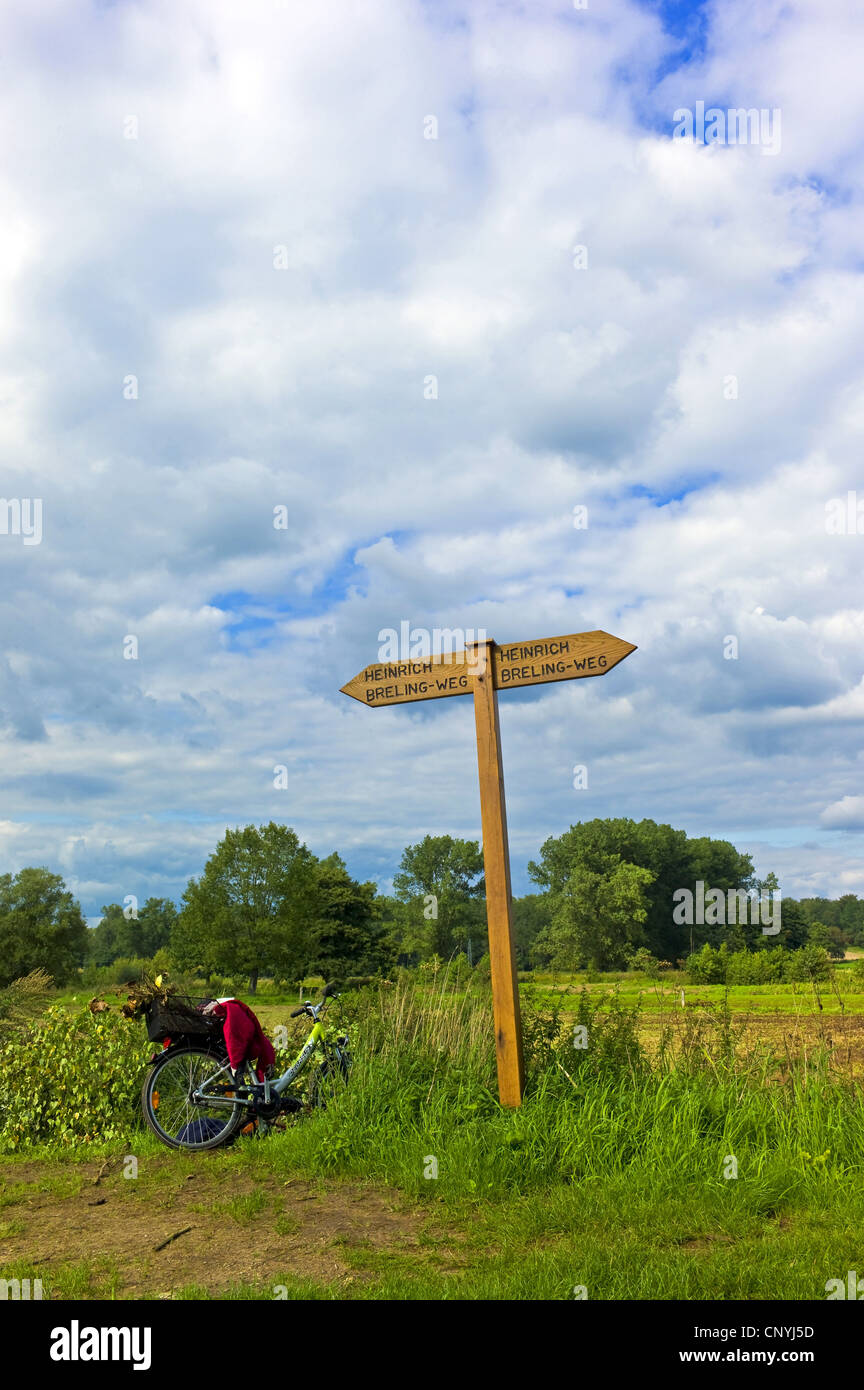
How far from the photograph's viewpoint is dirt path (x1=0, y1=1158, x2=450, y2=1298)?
16.2 ft

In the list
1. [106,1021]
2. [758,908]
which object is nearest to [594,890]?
[758,908]

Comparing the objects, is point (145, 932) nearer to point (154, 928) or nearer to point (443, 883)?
point (154, 928)

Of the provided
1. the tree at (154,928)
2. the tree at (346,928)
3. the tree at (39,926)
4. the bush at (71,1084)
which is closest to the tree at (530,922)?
the tree at (346,928)

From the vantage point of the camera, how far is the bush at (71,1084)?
28.7 ft

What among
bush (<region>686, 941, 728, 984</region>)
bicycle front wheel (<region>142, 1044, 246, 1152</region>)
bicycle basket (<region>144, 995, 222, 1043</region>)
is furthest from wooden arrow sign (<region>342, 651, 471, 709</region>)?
bush (<region>686, 941, 728, 984</region>)

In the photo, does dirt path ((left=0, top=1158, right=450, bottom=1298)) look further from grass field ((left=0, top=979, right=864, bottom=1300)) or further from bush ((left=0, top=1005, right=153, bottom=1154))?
bush ((left=0, top=1005, right=153, bottom=1154))

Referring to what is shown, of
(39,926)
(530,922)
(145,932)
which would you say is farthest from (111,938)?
(39,926)

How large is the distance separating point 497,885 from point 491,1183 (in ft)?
7.93

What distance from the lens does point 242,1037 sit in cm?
778

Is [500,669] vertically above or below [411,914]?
above

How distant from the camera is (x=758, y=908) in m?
85.8

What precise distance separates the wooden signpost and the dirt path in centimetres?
166

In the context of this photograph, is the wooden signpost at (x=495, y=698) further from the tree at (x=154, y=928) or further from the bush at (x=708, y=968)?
the tree at (x=154, y=928)
